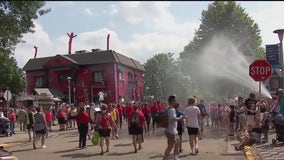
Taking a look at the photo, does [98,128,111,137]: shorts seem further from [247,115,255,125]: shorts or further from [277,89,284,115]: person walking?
[277,89,284,115]: person walking

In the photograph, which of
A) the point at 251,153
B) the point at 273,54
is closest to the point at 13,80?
the point at 273,54

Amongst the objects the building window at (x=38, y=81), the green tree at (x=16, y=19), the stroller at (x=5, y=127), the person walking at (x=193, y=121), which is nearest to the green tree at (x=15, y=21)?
the green tree at (x=16, y=19)

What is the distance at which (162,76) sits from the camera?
349 feet

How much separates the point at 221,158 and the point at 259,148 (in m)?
1.79

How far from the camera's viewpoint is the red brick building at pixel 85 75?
196 ft

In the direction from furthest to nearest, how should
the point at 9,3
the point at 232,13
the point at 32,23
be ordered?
1. the point at 232,13
2. the point at 32,23
3. the point at 9,3

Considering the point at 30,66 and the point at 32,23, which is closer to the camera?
the point at 32,23

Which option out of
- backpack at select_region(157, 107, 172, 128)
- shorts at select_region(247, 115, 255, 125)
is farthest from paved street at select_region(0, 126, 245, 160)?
backpack at select_region(157, 107, 172, 128)

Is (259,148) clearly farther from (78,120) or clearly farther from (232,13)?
(232,13)

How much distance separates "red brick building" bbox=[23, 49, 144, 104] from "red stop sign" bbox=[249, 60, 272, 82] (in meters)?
43.0

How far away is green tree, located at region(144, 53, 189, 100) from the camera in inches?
4080

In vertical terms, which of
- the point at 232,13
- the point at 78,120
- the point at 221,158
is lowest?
the point at 221,158

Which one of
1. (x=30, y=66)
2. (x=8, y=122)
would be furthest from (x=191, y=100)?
(x=30, y=66)

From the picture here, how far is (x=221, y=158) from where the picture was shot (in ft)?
46.4
